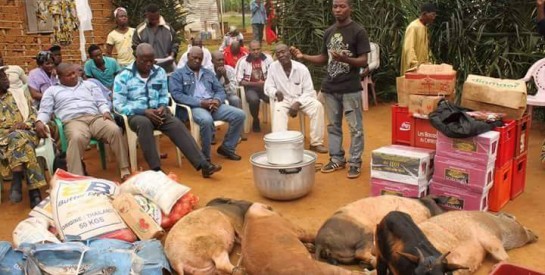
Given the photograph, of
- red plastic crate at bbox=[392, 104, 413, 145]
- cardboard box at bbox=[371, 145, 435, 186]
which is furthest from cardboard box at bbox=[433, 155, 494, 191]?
red plastic crate at bbox=[392, 104, 413, 145]

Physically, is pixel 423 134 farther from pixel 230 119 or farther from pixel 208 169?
pixel 230 119

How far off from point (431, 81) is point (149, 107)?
10.2 ft

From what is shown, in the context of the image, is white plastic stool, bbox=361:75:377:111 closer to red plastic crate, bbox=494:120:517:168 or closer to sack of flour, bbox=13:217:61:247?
red plastic crate, bbox=494:120:517:168

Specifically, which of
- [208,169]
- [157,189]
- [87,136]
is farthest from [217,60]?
[157,189]

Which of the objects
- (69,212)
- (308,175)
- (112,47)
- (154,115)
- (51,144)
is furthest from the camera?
(112,47)

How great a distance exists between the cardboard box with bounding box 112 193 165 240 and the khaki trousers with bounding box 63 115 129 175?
5.08ft

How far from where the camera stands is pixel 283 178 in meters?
4.76

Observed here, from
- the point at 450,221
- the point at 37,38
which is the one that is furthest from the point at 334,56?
the point at 37,38

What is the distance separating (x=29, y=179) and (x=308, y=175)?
8.99 feet

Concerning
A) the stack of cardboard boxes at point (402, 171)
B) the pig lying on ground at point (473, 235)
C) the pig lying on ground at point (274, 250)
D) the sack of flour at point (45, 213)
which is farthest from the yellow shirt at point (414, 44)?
the sack of flour at point (45, 213)

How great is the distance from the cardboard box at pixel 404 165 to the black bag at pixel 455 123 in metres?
0.33

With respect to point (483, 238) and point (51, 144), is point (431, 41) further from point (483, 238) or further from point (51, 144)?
→ point (51, 144)

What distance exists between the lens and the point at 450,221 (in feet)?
12.0

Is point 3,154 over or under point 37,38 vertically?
under
